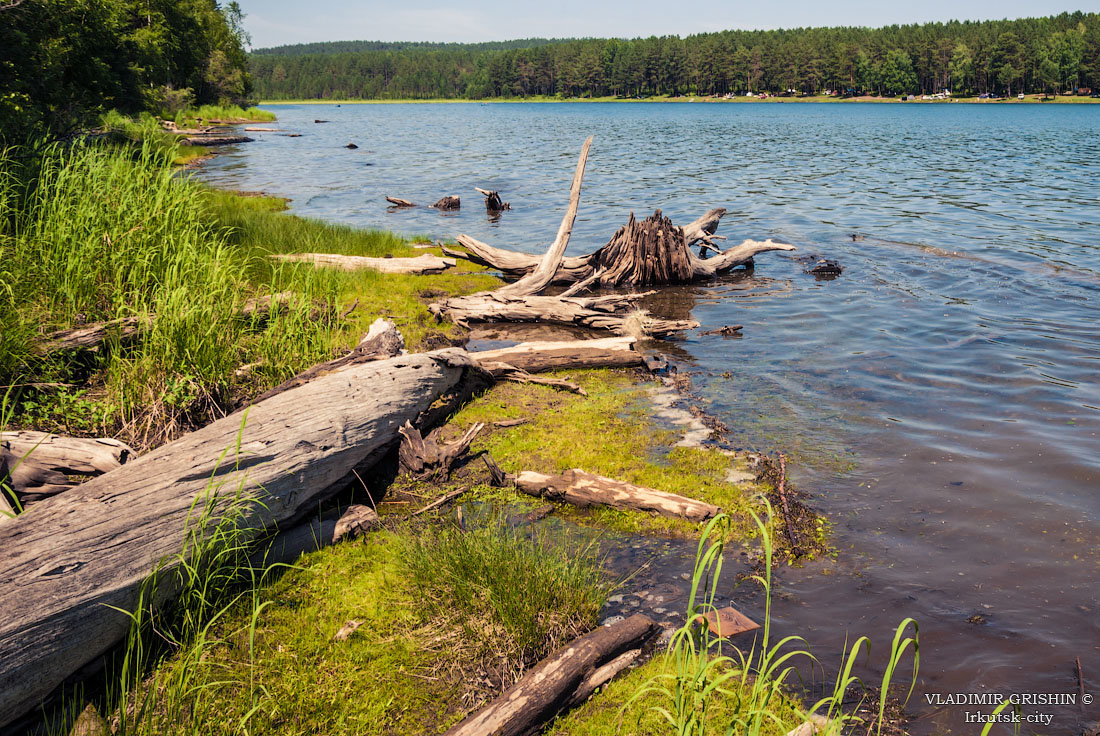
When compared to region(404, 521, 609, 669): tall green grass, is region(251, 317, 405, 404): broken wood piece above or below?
above

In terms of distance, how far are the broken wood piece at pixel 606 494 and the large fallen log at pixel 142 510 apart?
1.49 m

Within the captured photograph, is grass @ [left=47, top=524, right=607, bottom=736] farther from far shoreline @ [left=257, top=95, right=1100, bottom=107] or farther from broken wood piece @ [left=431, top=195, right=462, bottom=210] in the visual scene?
far shoreline @ [left=257, top=95, right=1100, bottom=107]

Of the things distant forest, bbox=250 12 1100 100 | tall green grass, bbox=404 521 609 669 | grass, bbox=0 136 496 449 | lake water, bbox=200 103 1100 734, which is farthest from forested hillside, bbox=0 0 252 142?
distant forest, bbox=250 12 1100 100

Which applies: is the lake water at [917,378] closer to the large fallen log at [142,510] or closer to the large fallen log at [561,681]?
the large fallen log at [561,681]

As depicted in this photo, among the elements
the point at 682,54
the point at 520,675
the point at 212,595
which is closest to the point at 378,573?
the point at 212,595

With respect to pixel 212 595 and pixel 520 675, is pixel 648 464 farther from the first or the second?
pixel 212 595

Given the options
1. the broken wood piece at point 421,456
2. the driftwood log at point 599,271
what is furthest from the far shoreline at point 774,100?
the broken wood piece at point 421,456

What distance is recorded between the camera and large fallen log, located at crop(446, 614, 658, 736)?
3.43 m

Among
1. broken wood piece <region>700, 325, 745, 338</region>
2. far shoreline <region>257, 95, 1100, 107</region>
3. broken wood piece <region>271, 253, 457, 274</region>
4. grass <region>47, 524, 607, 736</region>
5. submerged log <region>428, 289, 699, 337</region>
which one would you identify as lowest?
grass <region>47, 524, 607, 736</region>

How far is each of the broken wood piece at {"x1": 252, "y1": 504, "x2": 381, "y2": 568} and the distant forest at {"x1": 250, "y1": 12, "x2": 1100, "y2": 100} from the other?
138207mm

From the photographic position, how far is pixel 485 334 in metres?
11.0

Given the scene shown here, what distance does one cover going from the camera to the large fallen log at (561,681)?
3428 mm

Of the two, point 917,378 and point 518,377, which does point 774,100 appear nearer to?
point 917,378

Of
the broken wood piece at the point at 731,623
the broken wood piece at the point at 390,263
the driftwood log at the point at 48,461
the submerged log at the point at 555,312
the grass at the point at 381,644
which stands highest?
the broken wood piece at the point at 390,263
